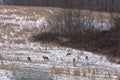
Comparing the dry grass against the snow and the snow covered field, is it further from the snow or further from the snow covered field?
the snow

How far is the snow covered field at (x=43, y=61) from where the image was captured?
18438mm

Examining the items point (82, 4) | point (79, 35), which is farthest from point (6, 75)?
point (82, 4)

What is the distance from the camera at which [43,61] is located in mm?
19438

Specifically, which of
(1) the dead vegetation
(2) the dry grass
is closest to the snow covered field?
(2) the dry grass

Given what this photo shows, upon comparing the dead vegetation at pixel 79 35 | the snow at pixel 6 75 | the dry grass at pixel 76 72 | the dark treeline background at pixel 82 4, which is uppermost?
the dark treeline background at pixel 82 4

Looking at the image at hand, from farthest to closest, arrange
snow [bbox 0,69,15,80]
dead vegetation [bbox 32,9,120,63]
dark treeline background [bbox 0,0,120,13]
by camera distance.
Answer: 1. dark treeline background [bbox 0,0,120,13]
2. dead vegetation [bbox 32,9,120,63]
3. snow [bbox 0,69,15,80]

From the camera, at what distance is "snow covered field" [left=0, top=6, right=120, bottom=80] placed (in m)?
18.4

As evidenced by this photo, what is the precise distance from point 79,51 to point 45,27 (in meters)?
2.96

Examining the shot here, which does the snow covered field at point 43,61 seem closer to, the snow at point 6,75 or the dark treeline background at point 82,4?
the snow at point 6,75

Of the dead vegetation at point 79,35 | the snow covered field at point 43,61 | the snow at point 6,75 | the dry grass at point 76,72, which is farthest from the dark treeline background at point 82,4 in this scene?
the snow at point 6,75

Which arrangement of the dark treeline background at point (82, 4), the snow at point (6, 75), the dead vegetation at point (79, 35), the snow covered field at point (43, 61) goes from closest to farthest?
the snow covered field at point (43, 61) < the snow at point (6, 75) < the dead vegetation at point (79, 35) < the dark treeline background at point (82, 4)

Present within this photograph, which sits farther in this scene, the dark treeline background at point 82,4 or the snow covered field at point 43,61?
the dark treeline background at point 82,4

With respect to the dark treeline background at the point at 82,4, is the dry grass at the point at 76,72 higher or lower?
lower

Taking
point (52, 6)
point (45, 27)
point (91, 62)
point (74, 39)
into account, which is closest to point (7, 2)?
point (52, 6)
